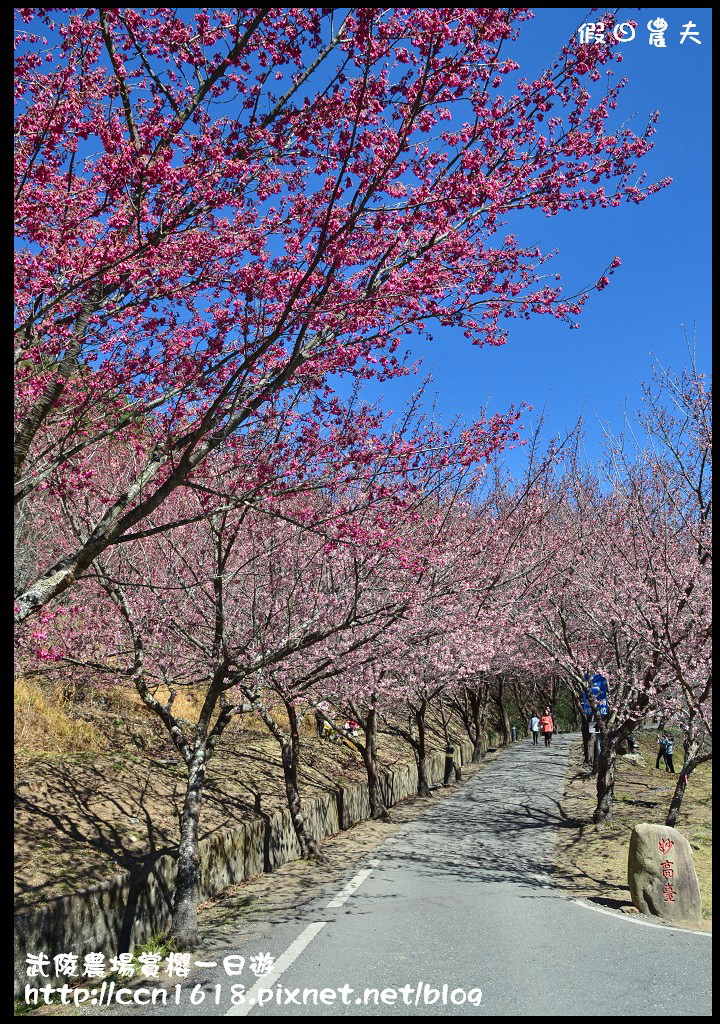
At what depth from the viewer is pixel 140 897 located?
319 inches

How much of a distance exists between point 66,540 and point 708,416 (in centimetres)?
1023

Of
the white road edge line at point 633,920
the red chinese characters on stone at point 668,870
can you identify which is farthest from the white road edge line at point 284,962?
the red chinese characters on stone at point 668,870

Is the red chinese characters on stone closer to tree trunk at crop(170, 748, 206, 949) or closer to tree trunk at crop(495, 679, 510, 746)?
tree trunk at crop(170, 748, 206, 949)

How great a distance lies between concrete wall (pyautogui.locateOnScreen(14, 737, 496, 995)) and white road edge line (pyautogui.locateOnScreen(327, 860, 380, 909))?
5.56ft

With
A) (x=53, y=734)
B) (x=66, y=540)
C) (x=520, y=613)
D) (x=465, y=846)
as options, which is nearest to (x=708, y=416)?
(x=520, y=613)

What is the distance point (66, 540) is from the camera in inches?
417

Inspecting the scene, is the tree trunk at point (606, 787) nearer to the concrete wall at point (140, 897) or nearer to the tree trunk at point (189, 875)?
the concrete wall at point (140, 897)

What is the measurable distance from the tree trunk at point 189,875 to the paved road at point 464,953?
59 cm

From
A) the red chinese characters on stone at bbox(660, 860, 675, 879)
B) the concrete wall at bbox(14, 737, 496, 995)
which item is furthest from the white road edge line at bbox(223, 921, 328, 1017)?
the red chinese characters on stone at bbox(660, 860, 675, 879)

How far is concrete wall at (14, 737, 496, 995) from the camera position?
6500mm

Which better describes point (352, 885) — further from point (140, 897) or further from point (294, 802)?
point (140, 897)

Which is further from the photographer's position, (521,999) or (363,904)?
(363,904)

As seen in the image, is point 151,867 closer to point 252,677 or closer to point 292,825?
point 252,677

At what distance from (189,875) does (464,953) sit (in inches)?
120
